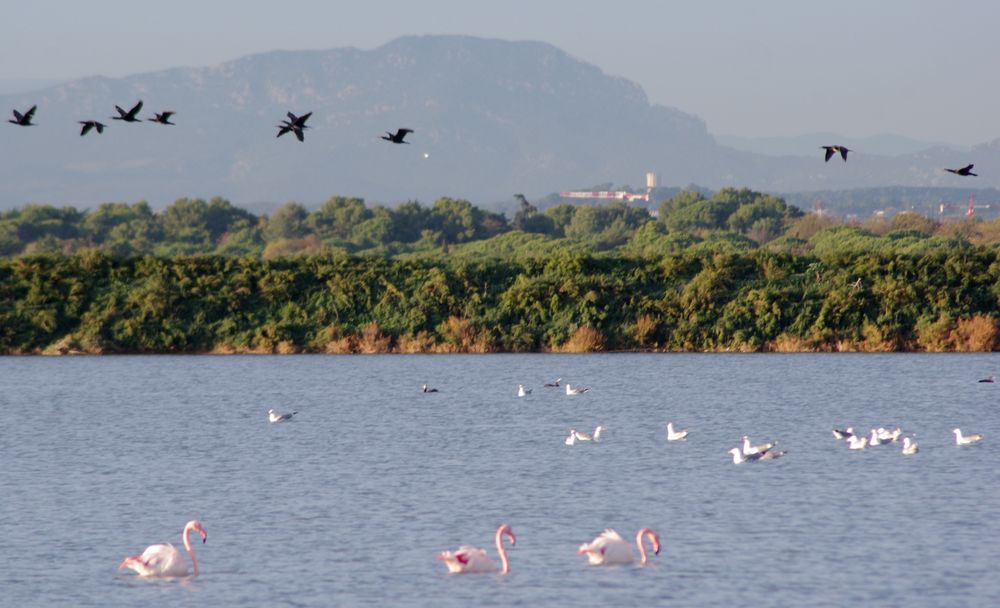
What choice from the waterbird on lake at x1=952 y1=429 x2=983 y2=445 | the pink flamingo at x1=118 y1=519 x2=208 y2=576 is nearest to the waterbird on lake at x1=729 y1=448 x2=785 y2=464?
the waterbird on lake at x1=952 y1=429 x2=983 y2=445

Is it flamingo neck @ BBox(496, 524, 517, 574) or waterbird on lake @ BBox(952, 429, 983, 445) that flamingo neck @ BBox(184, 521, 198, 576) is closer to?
flamingo neck @ BBox(496, 524, 517, 574)

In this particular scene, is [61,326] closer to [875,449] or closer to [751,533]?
[875,449]

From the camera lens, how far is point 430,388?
156 feet

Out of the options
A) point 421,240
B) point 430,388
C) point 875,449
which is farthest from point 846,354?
point 421,240

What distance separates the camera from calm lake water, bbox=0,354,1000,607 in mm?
20344

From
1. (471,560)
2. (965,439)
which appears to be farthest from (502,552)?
(965,439)

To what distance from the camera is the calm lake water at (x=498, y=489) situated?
66.7 feet

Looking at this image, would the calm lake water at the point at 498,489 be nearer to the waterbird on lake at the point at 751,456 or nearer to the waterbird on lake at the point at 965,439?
the waterbird on lake at the point at 965,439

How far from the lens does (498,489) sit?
2800 centimetres

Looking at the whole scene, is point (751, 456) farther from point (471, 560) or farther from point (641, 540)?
point (471, 560)

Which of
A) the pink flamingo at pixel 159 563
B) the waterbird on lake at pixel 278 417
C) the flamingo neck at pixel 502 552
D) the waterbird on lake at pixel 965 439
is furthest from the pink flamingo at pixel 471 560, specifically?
the waterbird on lake at pixel 278 417

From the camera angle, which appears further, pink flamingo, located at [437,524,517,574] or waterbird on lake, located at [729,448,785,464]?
waterbird on lake, located at [729,448,785,464]

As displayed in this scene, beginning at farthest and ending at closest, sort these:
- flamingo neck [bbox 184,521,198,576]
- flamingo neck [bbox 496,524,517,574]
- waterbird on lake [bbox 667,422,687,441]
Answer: waterbird on lake [bbox 667,422,687,441]
flamingo neck [bbox 184,521,198,576]
flamingo neck [bbox 496,524,517,574]

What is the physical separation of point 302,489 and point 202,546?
5.53 metres
